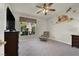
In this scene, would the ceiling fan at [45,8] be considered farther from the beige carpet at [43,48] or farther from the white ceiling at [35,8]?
the beige carpet at [43,48]

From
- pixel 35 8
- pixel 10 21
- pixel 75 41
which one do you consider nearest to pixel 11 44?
pixel 10 21

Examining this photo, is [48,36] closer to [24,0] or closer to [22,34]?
[22,34]

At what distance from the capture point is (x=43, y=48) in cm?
167

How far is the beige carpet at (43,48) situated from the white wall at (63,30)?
80 millimetres

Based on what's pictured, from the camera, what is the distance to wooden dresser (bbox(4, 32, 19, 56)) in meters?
1.67

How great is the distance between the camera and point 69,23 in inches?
65.4

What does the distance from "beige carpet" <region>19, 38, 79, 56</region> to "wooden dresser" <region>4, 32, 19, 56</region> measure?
0.08 metres

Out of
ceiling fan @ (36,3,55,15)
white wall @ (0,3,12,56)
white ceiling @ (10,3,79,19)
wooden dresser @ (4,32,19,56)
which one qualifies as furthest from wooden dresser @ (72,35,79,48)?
white wall @ (0,3,12,56)

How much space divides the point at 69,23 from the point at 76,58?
0.53 meters

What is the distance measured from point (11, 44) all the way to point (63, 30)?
805 millimetres

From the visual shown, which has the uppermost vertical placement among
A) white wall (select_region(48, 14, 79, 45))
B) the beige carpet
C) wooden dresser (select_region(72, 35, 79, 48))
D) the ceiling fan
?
the ceiling fan

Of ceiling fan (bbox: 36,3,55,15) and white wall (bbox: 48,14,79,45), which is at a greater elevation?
ceiling fan (bbox: 36,3,55,15)

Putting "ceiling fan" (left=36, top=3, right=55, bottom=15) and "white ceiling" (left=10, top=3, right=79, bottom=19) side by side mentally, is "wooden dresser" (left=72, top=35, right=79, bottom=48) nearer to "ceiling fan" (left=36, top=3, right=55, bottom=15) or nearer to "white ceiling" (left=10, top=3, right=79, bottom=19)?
"white ceiling" (left=10, top=3, right=79, bottom=19)

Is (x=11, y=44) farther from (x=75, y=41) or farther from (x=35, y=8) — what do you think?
(x=75, y=41)
